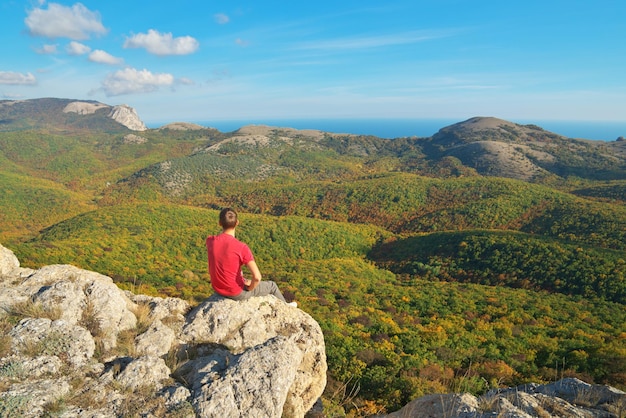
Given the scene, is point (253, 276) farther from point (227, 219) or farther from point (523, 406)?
point (523, 406)

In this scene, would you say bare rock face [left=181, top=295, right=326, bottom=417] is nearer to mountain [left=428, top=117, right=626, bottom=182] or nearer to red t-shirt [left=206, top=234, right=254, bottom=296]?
red t-shirt [left=206, top=234, right=254, bottom=296]

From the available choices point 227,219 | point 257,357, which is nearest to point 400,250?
point 227,219

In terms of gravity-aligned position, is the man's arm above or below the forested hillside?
above

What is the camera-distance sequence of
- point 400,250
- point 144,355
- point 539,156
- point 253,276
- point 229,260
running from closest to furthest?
point 144,355 < point 229,260 < point 253,276 < point 400,250 < point 539,156

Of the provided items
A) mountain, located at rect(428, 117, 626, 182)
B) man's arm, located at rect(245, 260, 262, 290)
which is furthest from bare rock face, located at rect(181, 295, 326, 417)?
mountain, located at rect(428, 117, 626, 182)

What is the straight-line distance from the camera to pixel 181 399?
4840mm

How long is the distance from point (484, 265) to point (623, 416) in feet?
140

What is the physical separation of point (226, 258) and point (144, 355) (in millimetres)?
2483

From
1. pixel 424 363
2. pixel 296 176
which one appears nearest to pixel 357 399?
pixel 424 363

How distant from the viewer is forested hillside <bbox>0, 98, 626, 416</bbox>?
53.2 feet

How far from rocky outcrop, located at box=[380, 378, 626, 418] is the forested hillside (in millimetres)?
609

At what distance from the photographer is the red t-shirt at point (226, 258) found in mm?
7543

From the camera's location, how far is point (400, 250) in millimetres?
53906

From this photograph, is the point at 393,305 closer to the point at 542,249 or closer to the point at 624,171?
the point at 542,249
